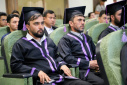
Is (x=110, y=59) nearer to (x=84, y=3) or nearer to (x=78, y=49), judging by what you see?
(x=78, y=49)

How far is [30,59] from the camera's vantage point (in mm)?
2520

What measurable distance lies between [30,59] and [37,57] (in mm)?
81

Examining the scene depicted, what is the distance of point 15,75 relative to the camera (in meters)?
2.28

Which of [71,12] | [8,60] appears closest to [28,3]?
[71,12]

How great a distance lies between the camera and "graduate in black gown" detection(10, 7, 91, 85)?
2406 mm

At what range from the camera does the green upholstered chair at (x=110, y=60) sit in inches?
74.9

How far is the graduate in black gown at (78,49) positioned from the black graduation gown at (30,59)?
37 centimetres

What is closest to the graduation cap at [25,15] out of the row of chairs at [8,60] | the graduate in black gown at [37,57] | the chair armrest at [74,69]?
the graduate in black gown at [37,57]

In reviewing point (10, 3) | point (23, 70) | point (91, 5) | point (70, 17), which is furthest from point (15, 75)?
point (91, 5)

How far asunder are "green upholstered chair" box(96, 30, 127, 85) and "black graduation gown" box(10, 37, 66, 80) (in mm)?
709

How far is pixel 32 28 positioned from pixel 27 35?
4.0 inches

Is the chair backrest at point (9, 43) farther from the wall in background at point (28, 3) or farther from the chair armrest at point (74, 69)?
the wall in background at point (28, 3)

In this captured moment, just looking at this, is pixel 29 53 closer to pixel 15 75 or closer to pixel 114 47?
pixel 15 75

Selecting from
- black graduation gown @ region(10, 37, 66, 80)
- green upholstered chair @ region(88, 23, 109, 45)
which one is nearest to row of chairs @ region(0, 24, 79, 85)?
black graduation gown @ region(10, 37, 66, 80)
